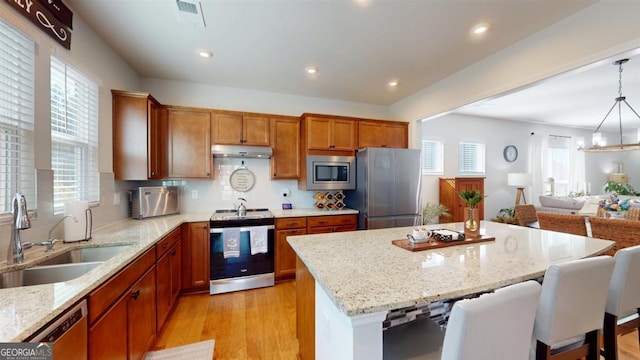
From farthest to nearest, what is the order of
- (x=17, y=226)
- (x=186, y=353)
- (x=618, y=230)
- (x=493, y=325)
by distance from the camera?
1. (x=618, y=230)
2. (x=186, y=353)
3. (x=17, y=226)
4. (x=493, y=325)

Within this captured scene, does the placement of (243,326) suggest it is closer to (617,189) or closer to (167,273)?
(167,273)

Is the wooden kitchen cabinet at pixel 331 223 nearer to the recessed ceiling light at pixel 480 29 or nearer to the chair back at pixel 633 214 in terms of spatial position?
the recessed ceiling light at pixel 480 29

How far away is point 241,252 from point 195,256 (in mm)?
519

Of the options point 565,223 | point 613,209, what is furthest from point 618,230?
point 613,209

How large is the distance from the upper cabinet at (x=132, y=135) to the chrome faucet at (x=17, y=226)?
129cm

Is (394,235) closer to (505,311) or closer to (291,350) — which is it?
(505,311)

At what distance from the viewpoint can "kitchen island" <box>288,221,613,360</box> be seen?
0.92 m

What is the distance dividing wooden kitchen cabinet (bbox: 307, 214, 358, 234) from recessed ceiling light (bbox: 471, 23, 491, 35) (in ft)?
8.14

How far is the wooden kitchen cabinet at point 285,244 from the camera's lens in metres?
3.07

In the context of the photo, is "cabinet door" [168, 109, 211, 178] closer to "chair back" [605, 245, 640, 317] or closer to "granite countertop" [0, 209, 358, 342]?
"granite countertop" [0, 209, 358, 342]

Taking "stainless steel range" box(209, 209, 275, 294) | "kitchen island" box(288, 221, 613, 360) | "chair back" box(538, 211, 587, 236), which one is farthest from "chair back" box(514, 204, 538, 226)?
"stainless steel range" box(209, 209, 275, 294)

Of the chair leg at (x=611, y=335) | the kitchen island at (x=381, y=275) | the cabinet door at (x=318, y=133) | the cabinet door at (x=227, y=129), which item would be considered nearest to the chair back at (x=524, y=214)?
the kitchen island at (x=381, y=275)

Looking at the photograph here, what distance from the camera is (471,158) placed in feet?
18.0

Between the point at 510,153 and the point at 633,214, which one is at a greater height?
the point at 510,153
